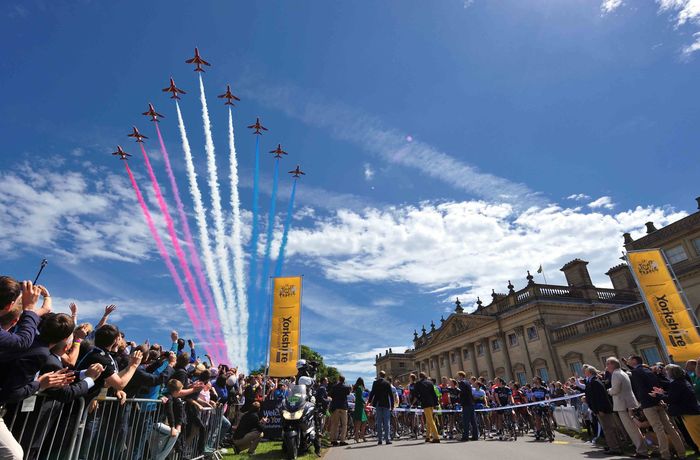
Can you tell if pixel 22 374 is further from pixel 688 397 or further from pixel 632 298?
pixel 632 298

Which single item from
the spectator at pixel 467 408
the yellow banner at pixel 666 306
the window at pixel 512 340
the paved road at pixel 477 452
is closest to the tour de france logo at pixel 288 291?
the paved road at pixel 477 452

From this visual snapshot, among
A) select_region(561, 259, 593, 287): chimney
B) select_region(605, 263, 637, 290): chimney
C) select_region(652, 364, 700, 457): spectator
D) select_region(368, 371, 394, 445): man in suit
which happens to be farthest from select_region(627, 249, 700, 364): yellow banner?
select_region(605, 263, 637, 290): chimney

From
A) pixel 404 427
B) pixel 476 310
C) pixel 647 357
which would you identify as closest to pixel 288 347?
pixel 404 427

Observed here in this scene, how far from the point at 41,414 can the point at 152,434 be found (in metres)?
2.71

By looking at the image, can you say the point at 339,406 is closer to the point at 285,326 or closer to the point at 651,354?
the point at 285,326

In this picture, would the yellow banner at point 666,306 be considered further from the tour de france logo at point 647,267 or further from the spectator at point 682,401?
the spectator at point 682,401

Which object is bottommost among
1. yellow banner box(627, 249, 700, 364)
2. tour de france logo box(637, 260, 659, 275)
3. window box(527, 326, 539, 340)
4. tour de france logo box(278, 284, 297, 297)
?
yellow banner box(627, 249, 700, 364)

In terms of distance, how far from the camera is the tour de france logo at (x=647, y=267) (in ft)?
46.5

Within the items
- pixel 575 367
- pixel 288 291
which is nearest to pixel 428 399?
pixel 288 291

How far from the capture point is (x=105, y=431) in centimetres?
489

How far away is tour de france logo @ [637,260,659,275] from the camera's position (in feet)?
46.5

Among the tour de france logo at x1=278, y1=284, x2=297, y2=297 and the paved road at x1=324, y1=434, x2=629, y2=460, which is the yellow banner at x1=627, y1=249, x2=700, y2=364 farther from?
the tour de france logo at x1=278, y1=284, x2=297, y2=297

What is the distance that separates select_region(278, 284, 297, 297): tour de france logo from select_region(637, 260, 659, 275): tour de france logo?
13648mm

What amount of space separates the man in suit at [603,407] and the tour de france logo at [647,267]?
6.80m
